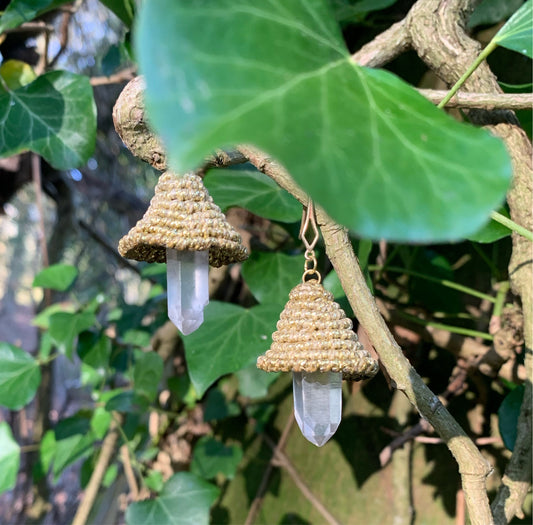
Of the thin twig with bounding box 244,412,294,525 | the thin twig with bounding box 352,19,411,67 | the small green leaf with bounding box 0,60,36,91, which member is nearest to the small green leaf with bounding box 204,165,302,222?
the thin twig with bounding box 352,19,411,67

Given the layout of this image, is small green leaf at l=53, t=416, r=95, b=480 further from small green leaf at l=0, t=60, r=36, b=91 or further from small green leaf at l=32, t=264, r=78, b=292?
small green leaf at l=0, t=60, r=36, b=91

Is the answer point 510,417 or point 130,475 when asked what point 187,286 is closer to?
point 510,417

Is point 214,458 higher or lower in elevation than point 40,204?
lower

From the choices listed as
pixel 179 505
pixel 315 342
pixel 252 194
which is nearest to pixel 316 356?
pixel 315 342

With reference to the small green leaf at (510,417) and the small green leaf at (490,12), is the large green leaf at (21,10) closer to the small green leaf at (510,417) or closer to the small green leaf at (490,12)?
the small green leaf at (490,12)

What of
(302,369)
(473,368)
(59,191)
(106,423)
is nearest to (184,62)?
(302,369)

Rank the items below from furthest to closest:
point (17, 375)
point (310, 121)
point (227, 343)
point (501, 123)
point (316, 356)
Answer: point (17, 375) → point (227, 343) → point (501, 123) → point (316, 356) → point (310, 121)

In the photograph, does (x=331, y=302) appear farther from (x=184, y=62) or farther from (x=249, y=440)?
(x=249, y=440)
